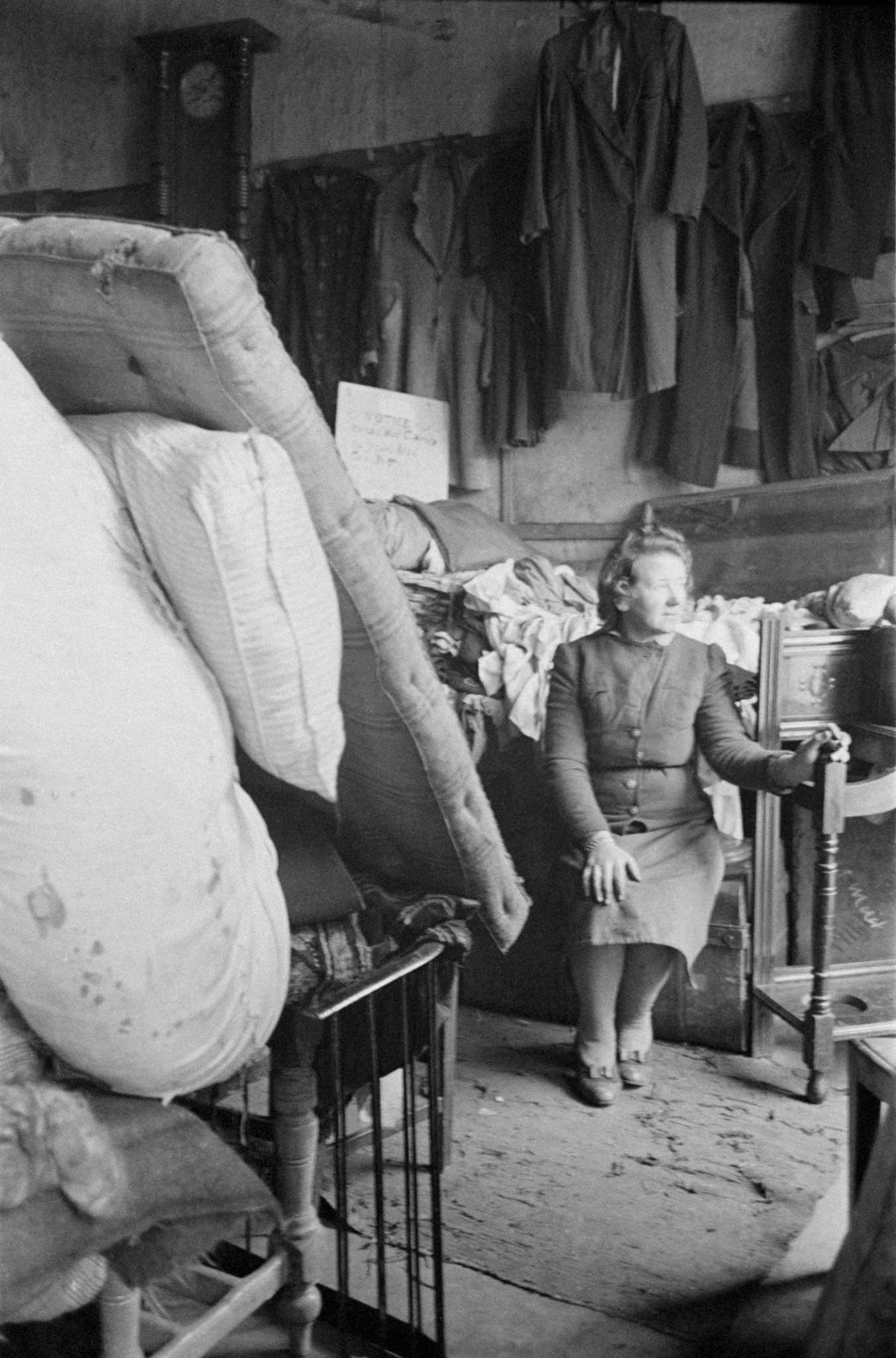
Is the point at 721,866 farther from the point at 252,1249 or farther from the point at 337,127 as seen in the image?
the point at 337,127

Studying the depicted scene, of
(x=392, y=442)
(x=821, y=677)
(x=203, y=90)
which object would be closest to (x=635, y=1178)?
(x=821, y=677)

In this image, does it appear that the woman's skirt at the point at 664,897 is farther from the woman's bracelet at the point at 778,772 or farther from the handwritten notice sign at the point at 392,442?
the handwritten notice sign at the point at 392,442

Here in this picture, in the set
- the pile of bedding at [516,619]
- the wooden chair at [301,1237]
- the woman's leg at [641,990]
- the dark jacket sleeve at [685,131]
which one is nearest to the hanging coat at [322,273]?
the pile of bedding at [516,619]

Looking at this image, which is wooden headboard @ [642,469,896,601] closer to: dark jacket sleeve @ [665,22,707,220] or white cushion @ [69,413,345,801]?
dark jacket sleeve @ [665,22,707,220]

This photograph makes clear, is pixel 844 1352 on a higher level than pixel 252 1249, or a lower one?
higher

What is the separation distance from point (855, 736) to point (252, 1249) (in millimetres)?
1115

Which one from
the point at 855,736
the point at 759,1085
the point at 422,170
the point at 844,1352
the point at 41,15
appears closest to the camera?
the point at 844,1352

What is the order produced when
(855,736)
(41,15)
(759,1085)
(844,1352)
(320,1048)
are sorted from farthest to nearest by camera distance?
(855,736) → (759,1085) → (41,15) → (320,1048) → (844,1352)

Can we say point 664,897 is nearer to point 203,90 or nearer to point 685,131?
point 203,90

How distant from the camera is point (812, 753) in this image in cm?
143

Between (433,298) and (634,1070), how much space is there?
168cm

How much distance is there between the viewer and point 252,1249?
A: 104cm

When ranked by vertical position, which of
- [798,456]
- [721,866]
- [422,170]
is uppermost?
[422,170]

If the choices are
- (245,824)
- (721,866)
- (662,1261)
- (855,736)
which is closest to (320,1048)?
(245,824)
